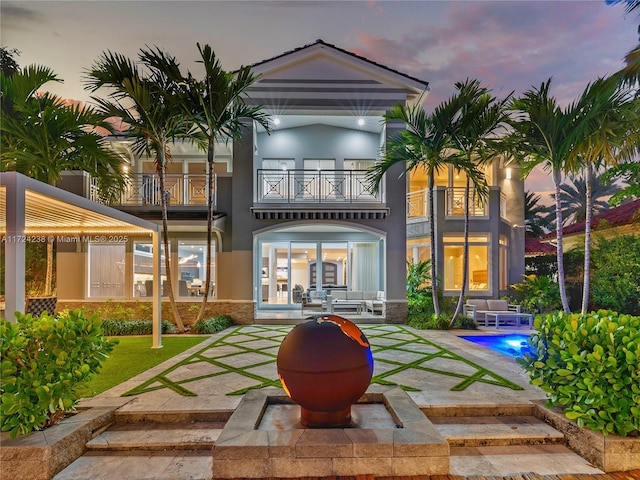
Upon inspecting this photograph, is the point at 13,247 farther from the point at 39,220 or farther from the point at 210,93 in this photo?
the point at 210,93

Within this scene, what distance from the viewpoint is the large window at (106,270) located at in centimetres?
1170

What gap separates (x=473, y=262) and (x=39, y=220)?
564 inches

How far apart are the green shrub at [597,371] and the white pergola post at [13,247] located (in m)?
5.94

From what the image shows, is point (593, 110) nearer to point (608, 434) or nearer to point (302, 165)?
point (608, 434)

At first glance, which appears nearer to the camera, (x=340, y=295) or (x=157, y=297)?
(x=157, y=297)

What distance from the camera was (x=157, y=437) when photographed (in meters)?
3.86

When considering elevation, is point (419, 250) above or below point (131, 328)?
above

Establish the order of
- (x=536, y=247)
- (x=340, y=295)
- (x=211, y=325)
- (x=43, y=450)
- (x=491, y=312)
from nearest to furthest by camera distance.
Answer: (x=43, y=450) < (x=211, y=325) < (x=491, y=312) < (x=340, y=295) < (x=536, y=247)

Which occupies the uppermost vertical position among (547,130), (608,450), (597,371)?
(547,130)

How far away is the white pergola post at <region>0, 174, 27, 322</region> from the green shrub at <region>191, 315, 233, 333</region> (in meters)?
6.80

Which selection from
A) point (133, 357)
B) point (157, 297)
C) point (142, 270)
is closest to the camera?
point (133, 357)

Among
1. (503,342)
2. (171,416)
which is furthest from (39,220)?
(503,342)

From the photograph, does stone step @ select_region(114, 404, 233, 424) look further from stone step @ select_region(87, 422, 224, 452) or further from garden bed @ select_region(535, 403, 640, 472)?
garden bed @ select_region(535, 403, 640, 472)

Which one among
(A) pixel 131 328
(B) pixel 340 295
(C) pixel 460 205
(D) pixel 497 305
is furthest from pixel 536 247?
(A) pixel 131 328
